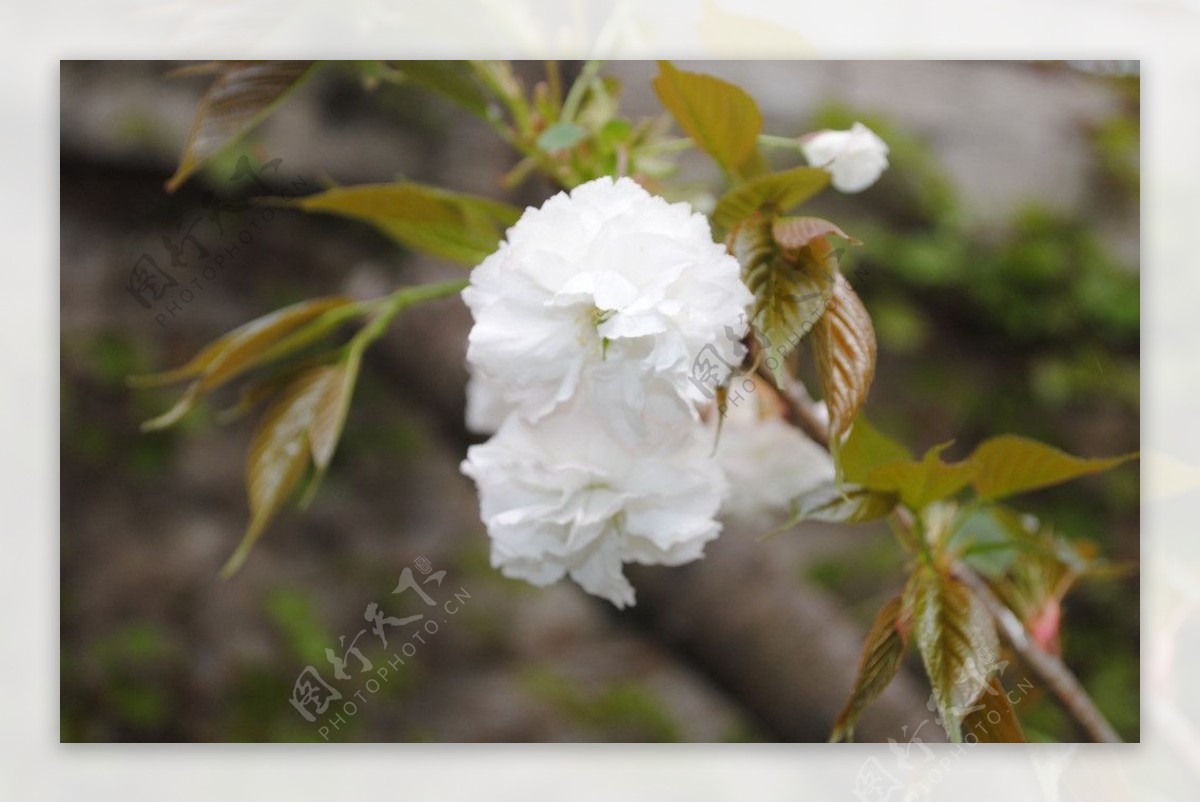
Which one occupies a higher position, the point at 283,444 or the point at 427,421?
the point at 283,444

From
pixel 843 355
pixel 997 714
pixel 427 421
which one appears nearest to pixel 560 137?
pixel 843 355

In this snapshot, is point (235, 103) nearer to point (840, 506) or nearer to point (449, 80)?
point (449, 80)

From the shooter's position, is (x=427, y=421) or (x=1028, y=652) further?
(x=427, y=421)

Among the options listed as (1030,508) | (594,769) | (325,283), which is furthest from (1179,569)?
(325,283)

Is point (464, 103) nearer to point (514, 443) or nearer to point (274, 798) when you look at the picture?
point (514, 443)

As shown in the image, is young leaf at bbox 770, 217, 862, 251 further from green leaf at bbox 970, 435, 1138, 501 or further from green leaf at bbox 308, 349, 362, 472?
green leaf at bbox 308, 349, 362, 472
